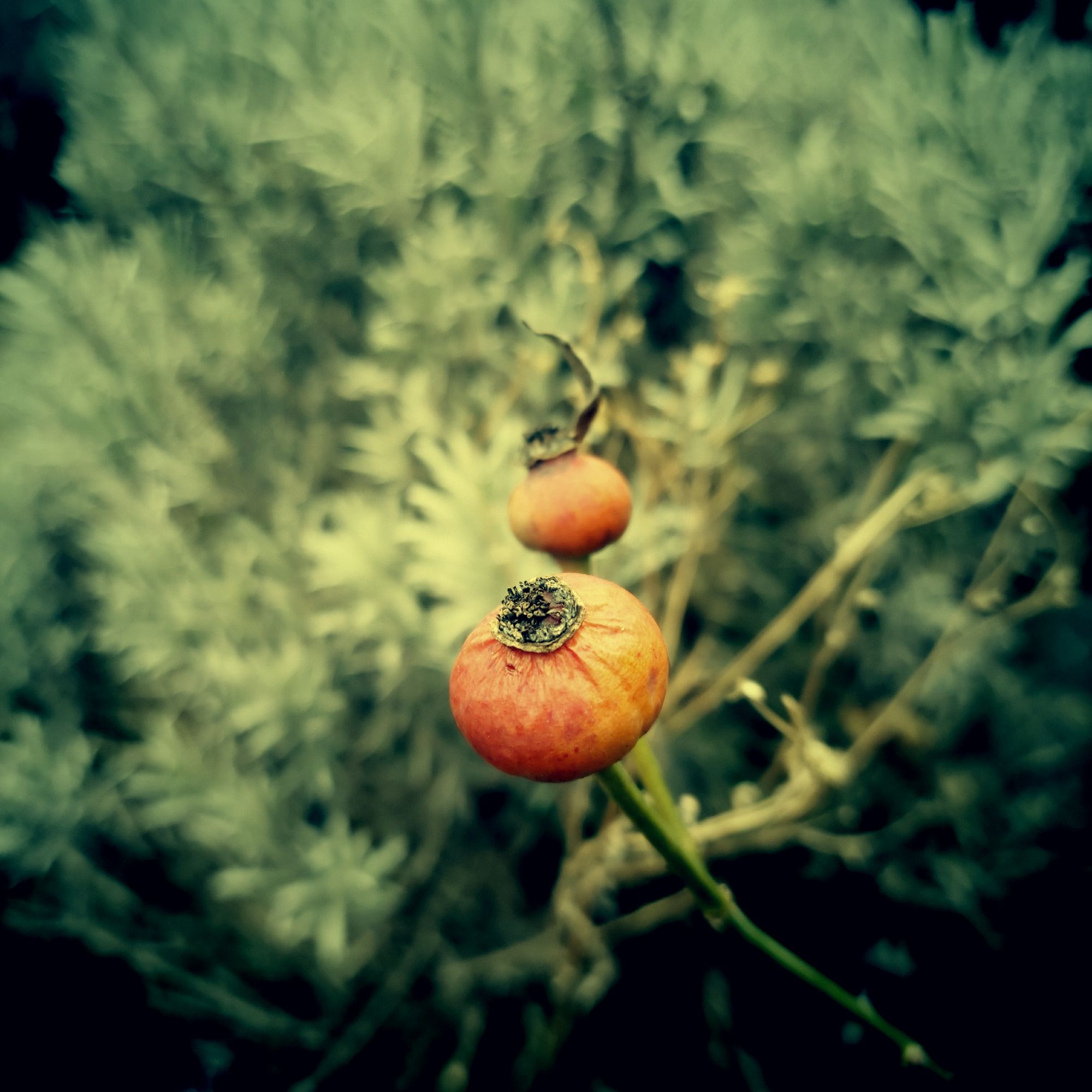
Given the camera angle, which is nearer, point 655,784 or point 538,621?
point 538,621

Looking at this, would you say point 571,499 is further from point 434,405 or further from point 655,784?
point 434,405

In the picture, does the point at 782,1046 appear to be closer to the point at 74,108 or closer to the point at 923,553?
the point at 923,553

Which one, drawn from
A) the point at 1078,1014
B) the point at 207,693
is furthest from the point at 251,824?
the point at 1078,1014

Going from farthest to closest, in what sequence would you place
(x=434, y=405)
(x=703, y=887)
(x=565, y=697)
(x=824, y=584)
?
A: 1. (x=434, y=405)
2. (x=824, y=584)
3. (x=703, y=887)
4. (x=565, y=697)

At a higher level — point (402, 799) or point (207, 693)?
point (207, 693)

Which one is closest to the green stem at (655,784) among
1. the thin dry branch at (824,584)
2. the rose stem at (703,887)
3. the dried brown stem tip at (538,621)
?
the rose stem at (703,887)

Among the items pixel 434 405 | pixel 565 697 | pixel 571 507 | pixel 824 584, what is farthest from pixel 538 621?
pixel 434 405
